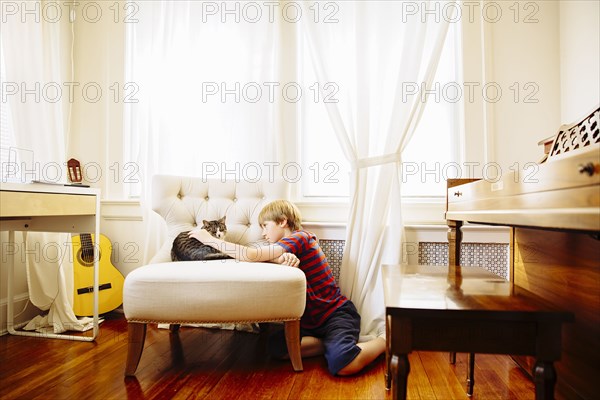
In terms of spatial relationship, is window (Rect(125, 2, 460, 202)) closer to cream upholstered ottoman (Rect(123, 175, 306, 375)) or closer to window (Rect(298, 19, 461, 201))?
window (Rect(298, 19, 461, 201))

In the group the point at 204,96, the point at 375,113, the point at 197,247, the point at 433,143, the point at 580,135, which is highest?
the point at 204,96

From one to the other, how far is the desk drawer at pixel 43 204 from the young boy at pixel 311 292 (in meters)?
0.58

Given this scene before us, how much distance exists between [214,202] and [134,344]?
33.4 inches

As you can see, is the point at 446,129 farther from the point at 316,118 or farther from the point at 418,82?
the point at 316,118

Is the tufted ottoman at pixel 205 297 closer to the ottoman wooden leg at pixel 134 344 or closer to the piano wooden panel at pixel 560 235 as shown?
the ottoman wooden leg at pixel 134 344

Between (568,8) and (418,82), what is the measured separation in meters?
0.85

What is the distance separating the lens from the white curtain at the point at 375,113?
83.0 inches

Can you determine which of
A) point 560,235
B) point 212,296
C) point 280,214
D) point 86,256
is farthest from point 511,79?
point 86,256

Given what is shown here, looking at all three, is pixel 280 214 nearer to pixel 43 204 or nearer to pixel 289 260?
pixel 289 260

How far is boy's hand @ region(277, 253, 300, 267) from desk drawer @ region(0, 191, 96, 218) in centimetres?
104

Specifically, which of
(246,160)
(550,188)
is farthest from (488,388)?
(246,160)

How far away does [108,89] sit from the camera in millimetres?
2643

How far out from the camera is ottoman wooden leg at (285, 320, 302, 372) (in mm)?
1604

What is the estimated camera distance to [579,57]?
1963mm
